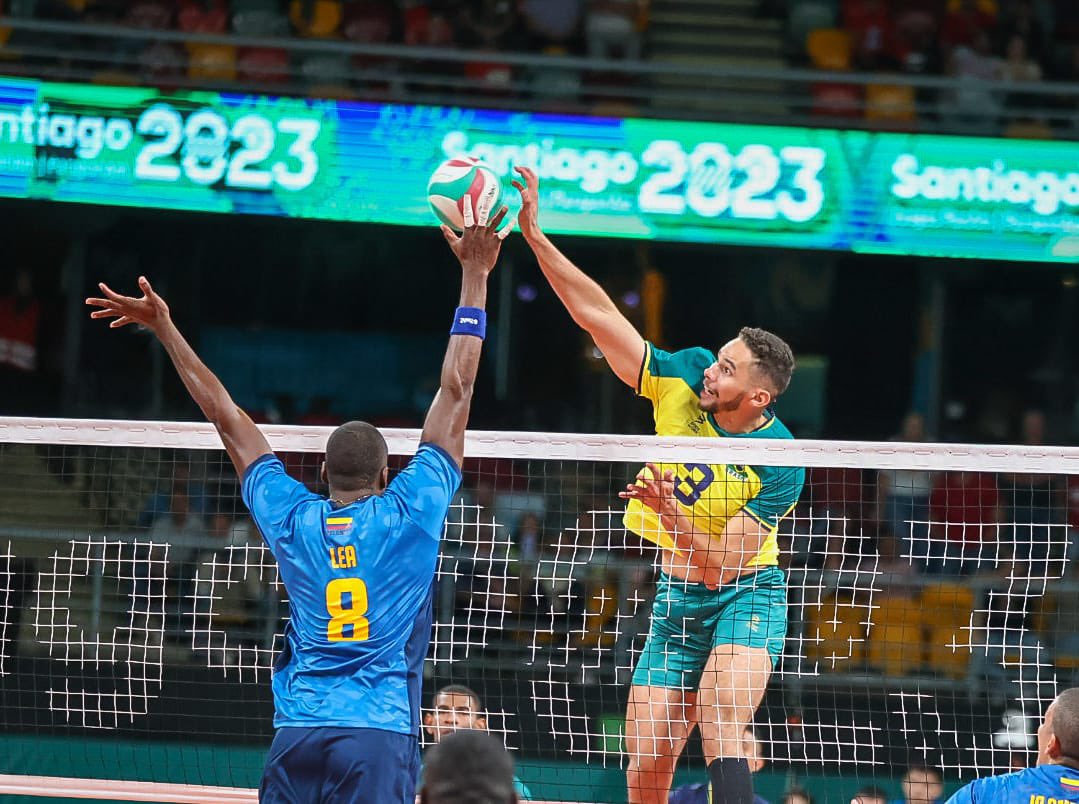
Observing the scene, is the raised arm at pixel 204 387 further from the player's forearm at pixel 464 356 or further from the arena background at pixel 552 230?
the arena background at pixel 552 230

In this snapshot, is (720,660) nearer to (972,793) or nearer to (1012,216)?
(972,793)

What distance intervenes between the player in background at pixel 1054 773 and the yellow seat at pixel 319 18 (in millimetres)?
12907

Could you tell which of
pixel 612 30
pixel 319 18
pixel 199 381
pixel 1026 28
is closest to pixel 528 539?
pixel 199 381

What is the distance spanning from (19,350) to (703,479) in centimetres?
1038

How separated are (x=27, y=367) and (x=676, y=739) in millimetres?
10446

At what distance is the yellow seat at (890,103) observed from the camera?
525 inches

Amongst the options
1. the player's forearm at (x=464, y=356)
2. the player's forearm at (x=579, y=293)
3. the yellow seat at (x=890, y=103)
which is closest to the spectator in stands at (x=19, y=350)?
the yellow seat at (x=890, y=103)

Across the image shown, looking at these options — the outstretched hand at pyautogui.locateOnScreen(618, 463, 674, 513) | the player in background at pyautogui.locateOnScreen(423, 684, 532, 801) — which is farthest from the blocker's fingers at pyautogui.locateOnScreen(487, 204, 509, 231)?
the player in background at pyautogui.locateOnScreen(423, 684, 532, 801)

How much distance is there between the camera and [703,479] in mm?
6246

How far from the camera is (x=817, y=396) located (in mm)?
14891

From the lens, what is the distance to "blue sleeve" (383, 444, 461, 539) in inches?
172

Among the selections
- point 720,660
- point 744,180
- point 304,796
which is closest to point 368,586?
point 304,796

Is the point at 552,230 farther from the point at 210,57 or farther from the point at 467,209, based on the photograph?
the point at 467,209

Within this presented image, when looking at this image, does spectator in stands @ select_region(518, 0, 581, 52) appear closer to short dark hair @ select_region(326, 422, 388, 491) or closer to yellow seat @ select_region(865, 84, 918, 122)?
yellow seat @ select_region(865, 84, 918, 122)
